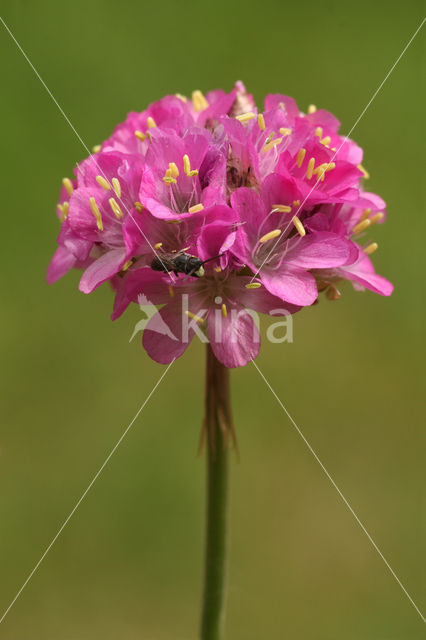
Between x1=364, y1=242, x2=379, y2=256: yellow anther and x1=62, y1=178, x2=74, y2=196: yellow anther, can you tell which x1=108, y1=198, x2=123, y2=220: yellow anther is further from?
x1=364, y1=242, x2=379, y2=256: yellow anther

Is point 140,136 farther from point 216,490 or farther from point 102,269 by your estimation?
point 216,490

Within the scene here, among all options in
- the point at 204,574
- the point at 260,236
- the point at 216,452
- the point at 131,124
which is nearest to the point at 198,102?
the point at 131,124

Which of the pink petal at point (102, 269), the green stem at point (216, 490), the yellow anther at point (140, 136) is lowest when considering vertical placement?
the green stem at point (216, 490)

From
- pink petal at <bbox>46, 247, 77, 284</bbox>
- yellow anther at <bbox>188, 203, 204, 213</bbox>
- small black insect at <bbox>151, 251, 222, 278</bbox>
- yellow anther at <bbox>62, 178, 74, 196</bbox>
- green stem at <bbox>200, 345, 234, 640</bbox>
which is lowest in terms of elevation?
green stem at <bbox>200, 345, 234, 640</bbox>

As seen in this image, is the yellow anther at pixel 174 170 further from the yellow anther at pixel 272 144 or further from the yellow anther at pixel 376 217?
the yellow anther at pixel 376 217

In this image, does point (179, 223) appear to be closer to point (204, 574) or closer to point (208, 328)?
point (208, 328)

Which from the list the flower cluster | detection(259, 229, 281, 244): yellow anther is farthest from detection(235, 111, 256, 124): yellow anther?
detection(259, 229, 281, 244): yellow anther

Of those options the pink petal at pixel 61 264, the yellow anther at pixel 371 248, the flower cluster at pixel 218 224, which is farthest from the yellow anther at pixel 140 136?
the yellow anther at pixel 371 248
